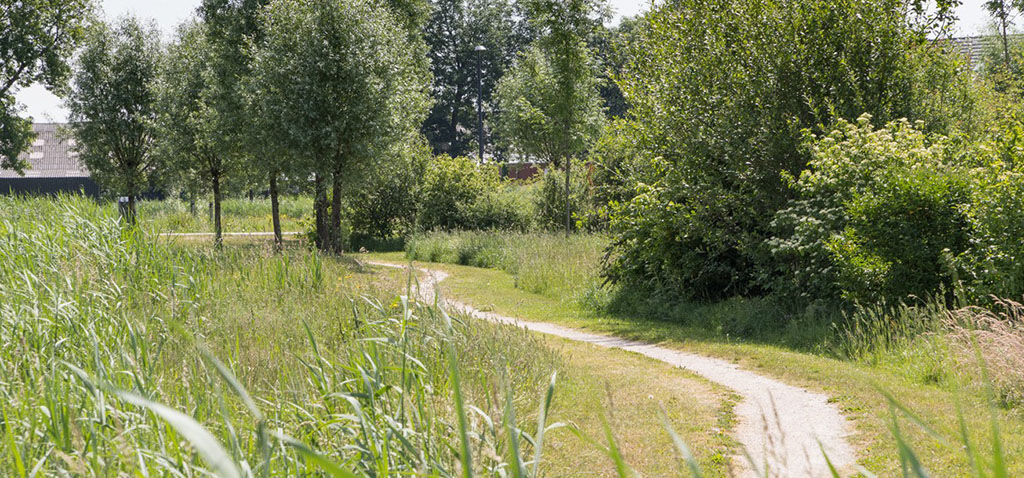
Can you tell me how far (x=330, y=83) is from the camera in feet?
67.1

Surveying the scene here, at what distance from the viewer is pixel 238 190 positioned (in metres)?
28.0

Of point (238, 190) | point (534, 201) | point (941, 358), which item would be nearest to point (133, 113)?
point (238, 190)

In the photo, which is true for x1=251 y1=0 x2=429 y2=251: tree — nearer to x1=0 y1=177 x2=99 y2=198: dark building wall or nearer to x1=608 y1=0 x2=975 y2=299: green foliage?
x1=608 y1=0 x2=975 y2=299: green foliage

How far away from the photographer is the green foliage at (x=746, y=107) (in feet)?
39.8

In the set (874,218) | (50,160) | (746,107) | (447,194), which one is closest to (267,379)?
(874,218)

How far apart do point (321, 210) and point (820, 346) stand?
17778 mm

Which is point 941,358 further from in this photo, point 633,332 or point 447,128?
point 447,128

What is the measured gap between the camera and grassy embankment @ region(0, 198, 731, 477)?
3.33m

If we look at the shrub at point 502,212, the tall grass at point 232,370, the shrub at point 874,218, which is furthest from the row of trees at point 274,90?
the tall grass at point 232,370

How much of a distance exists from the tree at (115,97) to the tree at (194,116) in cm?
258

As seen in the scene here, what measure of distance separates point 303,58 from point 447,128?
44.0 meters

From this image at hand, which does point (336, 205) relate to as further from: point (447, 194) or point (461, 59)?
point (461, 59)

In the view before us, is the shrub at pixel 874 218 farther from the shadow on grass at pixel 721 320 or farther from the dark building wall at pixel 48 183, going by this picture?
the dark building wall at pixel 48 183

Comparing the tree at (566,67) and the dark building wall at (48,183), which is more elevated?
the tree at (566,67)
